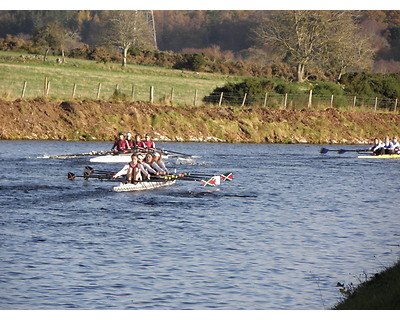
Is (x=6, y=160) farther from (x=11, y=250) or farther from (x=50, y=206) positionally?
(x=11, y=250)

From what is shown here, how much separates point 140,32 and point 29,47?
1593 cm

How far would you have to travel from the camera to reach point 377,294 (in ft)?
42.1

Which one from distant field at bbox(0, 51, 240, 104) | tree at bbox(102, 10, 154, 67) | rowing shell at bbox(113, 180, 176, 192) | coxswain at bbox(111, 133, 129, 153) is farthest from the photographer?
tree at bbox(102, 10, 154, 67)

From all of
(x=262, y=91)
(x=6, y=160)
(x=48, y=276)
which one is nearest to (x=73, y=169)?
(x=6, y=160)

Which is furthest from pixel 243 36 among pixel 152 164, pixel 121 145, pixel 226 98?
pixel 152 164

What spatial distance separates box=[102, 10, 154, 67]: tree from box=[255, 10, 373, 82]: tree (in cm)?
2044

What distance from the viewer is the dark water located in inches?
612

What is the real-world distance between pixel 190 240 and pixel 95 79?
6172 centimetres

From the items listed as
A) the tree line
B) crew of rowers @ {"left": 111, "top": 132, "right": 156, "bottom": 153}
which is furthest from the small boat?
the tree line

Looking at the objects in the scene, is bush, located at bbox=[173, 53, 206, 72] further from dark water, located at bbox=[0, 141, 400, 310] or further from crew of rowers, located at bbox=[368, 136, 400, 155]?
dark water, located at bbox=[0, 141, 400, 310]

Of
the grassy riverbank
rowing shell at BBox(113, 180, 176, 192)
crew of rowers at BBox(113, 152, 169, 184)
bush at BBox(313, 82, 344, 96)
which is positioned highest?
the grassy riverbank

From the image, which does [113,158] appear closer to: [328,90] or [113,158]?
[113,158]

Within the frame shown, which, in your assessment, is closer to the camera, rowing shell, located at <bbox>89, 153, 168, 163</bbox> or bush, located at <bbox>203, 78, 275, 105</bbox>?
rowing shell, located at <bbox>89, 153, 168, 163</bbox>

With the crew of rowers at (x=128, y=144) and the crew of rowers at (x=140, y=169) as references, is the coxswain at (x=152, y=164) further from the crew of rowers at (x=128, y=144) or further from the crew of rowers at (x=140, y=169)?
the crew of rowers at (x=128, y=144)
